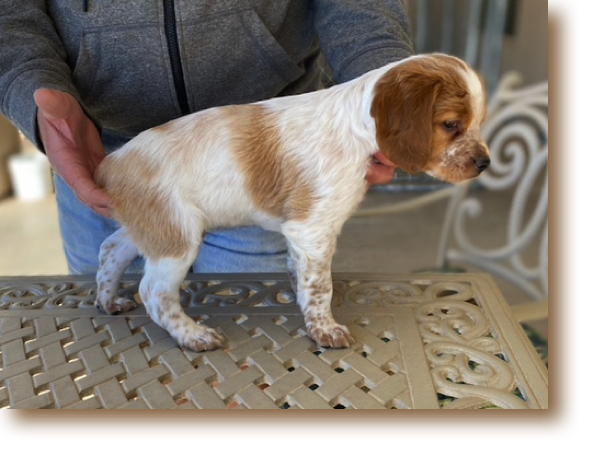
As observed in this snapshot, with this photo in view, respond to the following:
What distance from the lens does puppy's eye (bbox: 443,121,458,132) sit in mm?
1195

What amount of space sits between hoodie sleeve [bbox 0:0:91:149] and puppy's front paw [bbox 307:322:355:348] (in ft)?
2.61

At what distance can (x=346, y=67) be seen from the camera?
1555 millimetres

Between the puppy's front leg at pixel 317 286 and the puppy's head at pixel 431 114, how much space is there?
255mm

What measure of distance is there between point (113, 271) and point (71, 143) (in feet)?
1.06

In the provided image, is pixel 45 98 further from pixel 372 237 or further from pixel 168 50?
pixel 372 237

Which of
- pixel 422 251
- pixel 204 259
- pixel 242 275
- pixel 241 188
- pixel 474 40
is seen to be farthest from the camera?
pixel 474 40

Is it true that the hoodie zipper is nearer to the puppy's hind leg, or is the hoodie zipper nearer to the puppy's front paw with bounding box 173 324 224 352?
the puppy's hind leg

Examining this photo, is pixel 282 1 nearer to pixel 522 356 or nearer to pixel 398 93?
pixel 398 93

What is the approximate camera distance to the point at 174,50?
4.82 feet

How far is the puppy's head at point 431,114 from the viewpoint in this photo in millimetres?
1159

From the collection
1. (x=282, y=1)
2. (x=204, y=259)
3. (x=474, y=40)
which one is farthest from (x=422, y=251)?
(x=282, y=1)

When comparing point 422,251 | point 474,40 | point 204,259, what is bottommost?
point 422,251

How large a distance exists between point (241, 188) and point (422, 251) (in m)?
2.82

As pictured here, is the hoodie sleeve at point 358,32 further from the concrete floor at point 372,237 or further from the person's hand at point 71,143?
the concrete floor at point 372,237
